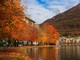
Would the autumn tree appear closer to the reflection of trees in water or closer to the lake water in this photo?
the lake water

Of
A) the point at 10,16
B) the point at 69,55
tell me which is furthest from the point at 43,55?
the point at 10,16

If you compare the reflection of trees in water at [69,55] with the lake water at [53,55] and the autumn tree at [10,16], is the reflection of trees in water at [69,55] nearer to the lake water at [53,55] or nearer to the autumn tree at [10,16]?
the lake water at [53,55]

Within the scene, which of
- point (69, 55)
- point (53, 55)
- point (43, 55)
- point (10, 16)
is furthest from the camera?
point (69, 55)

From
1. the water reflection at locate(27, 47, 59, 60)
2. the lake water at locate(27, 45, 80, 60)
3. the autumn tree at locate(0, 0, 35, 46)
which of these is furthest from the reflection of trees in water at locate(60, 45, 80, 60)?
the autumn tree at locate(0, 0, 35, 46)

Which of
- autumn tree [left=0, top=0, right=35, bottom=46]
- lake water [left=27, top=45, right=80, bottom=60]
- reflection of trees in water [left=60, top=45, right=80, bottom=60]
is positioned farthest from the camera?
autumn tree [left=0, top=0, right=35, bottom=46]

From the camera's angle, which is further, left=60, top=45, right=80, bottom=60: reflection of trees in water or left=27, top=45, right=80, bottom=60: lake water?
left=60, top=45, right=80, bottom=60: reflection of trees in water

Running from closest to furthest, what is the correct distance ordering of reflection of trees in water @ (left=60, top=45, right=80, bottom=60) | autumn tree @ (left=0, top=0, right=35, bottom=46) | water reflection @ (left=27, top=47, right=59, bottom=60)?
water reflection @ (left=27, top=47, right=59, bottom=60) < reflection of trees in water @ (left=60, top=45, right=80, bottom=60) < autumn tree @ (left=0, top=0, right=35, bottom=46)

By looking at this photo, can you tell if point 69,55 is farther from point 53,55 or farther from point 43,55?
point 43,55

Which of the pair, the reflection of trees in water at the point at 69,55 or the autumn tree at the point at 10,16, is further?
the autumn tree at the point at 10,16

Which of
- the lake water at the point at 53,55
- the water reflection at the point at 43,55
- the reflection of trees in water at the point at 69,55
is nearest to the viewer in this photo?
the water reflection at the point at 43,55

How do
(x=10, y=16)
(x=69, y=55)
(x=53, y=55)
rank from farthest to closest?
(x=69, y=55) → (x=10, y=16) → (x=53, y=55)

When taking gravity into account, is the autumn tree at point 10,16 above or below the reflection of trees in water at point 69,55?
above

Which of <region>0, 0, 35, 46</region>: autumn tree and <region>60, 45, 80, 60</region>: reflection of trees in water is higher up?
<region>0, 0, 35, 46</region>: autumn tree

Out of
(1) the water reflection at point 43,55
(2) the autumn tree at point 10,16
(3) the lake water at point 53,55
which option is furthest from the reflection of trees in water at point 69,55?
(2) the autumn tree at point 10,16
